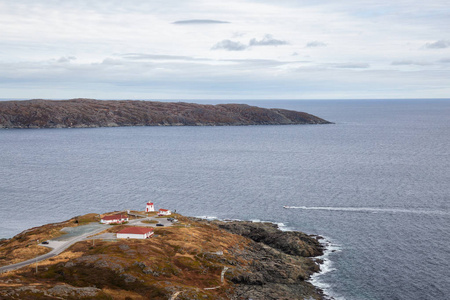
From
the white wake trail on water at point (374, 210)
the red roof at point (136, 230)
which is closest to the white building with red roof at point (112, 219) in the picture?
the red roof at point (136, 230)

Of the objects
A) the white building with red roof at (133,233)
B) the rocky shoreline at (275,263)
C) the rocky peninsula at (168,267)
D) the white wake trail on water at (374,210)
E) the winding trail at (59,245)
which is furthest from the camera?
the white wake trail on water at (374,210)

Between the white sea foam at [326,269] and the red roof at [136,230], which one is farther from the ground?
the red roof at [136,230]

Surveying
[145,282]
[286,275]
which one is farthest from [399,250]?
[145,282]

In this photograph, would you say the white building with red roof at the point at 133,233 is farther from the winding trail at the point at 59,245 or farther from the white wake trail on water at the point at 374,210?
the white wake trail on water at the point at 374,210

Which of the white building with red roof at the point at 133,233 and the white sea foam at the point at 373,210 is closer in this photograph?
the white building with red roof at the point at 133,233

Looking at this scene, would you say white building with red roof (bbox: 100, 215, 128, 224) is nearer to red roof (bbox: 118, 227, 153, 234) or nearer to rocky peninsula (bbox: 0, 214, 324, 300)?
rocky peninsula (bbox: 0, 214, 324, 300)

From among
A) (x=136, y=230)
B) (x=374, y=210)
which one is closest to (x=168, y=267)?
(x=136, y=230)

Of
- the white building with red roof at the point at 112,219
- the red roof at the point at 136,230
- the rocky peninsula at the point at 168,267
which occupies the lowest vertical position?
the rocky peninsula at the point at 168,267

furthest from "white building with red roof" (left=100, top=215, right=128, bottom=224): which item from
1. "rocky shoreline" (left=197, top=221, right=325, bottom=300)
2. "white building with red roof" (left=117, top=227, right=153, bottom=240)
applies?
"rocky shoreline" (left=197, top=221, right=325, bottom=300)
